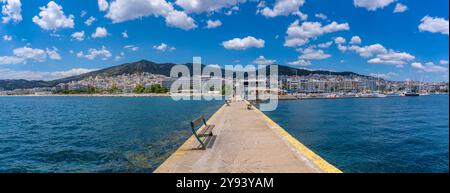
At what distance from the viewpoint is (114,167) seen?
28.6ft

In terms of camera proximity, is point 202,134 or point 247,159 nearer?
point 247,159

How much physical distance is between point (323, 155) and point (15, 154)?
11799 millimetres

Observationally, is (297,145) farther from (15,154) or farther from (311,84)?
(311,84)

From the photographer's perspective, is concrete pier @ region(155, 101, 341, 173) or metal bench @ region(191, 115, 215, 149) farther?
metal bench @ region(191, 115, 215, 149)

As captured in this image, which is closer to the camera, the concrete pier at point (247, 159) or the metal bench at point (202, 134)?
the concrete pier at point (247, 159)

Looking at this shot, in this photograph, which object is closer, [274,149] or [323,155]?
[274,149]

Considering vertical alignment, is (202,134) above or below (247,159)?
above
